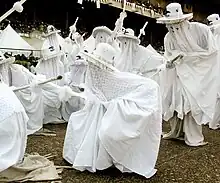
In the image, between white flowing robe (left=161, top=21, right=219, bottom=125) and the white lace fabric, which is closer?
the white lace fabric

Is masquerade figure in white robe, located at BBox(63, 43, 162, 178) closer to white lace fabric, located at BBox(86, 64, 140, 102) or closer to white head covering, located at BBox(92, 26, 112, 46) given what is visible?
white lace fabric, located at BBox(86, 64, 140, 102)

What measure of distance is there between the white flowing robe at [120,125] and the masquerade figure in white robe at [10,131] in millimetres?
651

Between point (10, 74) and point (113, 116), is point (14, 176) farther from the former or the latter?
point (10, 74)

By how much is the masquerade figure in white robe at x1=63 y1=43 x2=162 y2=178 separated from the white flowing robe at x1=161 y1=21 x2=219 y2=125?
147 cm

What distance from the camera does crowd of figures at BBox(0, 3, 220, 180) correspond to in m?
3.64

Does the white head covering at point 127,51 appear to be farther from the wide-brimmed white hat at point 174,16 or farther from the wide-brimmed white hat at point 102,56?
the wide-brimmed white hat at point 102,56

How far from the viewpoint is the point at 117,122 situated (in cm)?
365

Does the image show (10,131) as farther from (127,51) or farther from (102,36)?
(102,36)

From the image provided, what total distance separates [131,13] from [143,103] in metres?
10.6

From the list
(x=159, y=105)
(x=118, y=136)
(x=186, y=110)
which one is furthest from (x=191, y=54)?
(x=118, y=136)

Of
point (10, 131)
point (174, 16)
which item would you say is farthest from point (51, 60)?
point (10, 131)

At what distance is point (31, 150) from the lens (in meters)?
4.75

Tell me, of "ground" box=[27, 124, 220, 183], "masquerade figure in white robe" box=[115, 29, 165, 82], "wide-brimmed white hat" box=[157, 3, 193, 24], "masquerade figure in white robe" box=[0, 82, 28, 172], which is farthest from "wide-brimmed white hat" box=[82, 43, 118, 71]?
"masquerade figure in white robe" box=[115, 29, 165, 82]

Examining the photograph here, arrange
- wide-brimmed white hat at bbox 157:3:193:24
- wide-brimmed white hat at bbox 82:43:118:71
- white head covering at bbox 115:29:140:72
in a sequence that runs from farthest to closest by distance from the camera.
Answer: white head covering at bbox 115:29:140:72, wide-brimmed white hat at bbox 157:3:193:24, wide-brimmed white hat at bbox 82:43:118:71
